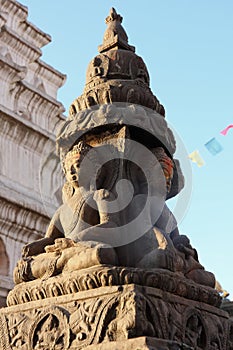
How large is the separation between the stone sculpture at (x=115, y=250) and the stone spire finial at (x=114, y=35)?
0.02 m

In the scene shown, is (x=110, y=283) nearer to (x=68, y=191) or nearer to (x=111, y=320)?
(x=111, y=320)

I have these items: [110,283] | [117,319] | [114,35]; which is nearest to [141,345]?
[117,319]

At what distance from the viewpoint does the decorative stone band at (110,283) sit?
4.08 m

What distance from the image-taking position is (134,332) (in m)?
3.84

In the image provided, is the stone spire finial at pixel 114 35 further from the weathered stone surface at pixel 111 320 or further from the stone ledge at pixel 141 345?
the stone ledge at pixel 141 345

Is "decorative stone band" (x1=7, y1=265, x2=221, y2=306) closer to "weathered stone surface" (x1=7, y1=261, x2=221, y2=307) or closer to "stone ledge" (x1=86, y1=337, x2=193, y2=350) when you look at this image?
"weathered stone surface" (x1=7, y1=261, x2=221, y2=307)

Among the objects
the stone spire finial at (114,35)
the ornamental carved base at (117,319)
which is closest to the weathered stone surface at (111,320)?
the ornamental carved base at (117,319)

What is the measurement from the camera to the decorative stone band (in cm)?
408

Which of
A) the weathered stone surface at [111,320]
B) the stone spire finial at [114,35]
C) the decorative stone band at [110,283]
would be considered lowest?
the weathered stone surface at [111,320]

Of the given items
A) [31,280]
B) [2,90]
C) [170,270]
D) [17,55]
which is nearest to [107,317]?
[170,270]

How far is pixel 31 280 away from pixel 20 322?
0.38 meters

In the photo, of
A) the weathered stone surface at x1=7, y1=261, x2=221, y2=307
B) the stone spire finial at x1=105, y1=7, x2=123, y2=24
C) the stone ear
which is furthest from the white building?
the weathered stone surface at x1=7, y1=261, x2=221, y2=307

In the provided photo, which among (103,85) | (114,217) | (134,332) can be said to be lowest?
(134,332)

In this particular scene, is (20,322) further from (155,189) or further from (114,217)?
(155,189)
